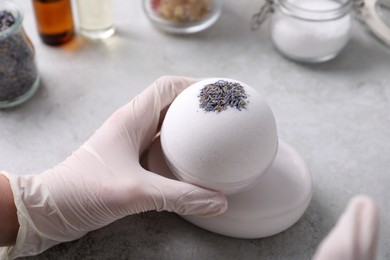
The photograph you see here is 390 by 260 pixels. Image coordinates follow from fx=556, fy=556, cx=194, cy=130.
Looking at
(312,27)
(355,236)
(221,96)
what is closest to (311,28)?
(312,27)

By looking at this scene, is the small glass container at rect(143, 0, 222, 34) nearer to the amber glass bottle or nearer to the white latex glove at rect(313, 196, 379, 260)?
the amber glass bottle

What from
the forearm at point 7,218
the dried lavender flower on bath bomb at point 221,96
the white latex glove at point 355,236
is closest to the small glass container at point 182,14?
the dried lavender flower on bath bomb at point 221,96

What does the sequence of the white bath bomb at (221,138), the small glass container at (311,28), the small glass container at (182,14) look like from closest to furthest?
the white bath bomb at (221,138)
the small glass container at (311,28)
the small glass container at (182,14)

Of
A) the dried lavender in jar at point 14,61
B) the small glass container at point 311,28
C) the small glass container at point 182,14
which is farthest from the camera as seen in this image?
the small glass container at point 182,14

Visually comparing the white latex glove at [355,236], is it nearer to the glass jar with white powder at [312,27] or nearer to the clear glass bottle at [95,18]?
the glass jar with white powder at [312,27]

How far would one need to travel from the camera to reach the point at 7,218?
40.6 inches

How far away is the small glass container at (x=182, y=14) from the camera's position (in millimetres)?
1548

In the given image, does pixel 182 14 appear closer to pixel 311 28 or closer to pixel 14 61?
pixel 311 28

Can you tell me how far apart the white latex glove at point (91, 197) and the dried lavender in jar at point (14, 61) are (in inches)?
14.1

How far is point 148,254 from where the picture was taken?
3.61 ft

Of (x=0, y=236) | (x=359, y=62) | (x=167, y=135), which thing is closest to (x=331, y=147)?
(x=359, y=62)

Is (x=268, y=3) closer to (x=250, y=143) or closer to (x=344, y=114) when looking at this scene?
(x=344, y=114)

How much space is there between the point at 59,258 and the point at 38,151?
305 millimetres

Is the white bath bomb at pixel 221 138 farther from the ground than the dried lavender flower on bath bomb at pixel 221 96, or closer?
closer
